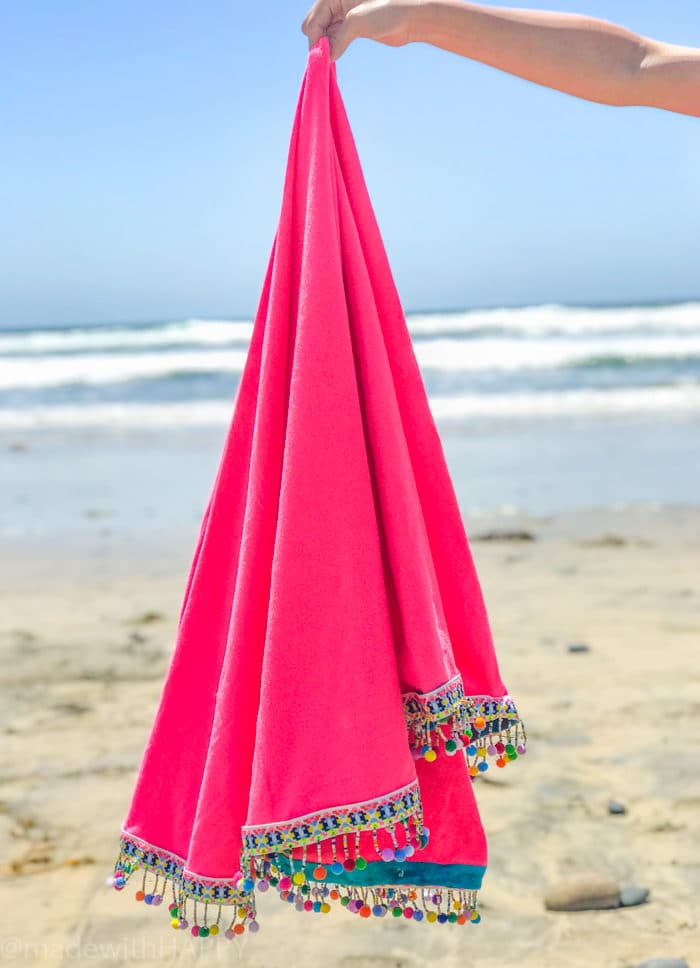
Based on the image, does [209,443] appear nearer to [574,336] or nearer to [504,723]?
[504,723]

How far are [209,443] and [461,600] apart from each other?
931 centimetres

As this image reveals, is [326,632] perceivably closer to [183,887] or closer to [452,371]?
[183,887]

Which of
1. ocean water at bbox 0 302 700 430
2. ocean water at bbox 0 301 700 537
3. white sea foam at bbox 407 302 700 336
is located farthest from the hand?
white sea foam at bbox 407 302 700 336

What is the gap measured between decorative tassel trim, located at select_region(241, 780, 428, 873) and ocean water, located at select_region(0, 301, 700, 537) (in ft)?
17.1

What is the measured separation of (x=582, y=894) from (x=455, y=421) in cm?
1000

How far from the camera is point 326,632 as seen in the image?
167cm

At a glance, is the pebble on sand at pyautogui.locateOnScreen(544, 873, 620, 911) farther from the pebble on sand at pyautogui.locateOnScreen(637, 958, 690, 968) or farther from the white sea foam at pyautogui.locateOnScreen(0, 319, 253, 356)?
the white sea foam at pyautogui.locateOnScreen(0, 319, 253, 356)

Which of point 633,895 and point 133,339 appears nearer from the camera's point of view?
point 633,895

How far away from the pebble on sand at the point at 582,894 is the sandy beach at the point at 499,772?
0.09 feet

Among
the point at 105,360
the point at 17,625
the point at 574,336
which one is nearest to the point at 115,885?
the point at 17,625

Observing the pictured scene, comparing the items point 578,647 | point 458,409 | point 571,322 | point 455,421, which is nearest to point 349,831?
point 578,647

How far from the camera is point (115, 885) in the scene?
6.11 ft

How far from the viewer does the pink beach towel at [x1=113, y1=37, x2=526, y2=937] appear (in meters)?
1.65

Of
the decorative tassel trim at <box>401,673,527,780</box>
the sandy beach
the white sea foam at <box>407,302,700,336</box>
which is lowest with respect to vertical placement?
the sandy beach
